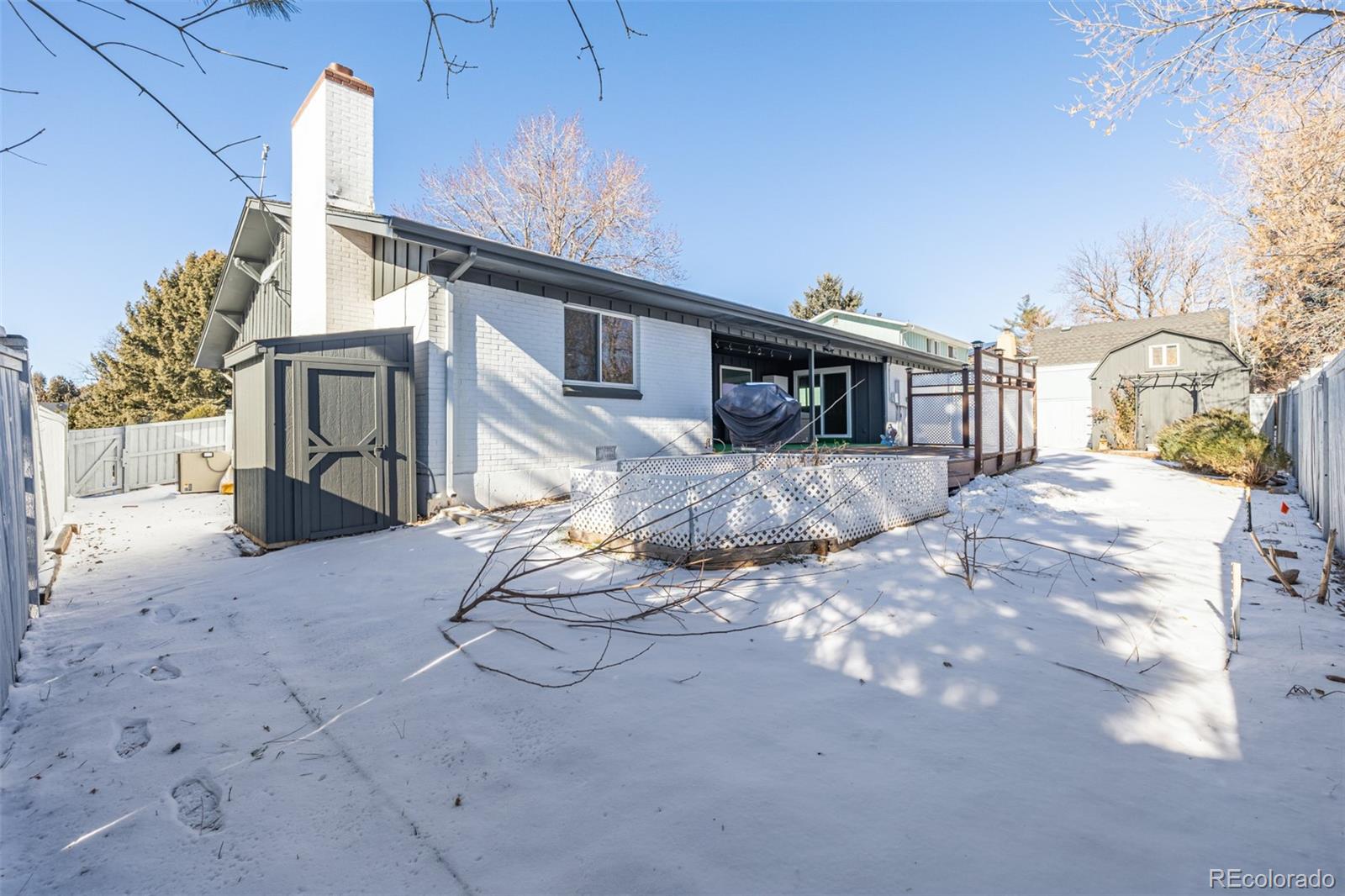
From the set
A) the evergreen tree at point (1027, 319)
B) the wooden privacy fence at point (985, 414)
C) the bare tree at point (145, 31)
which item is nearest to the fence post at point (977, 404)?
the wooden privacy fence at point (985, 414)

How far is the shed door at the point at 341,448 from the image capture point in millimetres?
6320

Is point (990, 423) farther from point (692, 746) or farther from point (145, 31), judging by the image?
point (145, 31)

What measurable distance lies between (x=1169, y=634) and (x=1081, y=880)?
2757mm

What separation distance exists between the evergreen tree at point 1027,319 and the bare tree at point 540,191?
32246 mm

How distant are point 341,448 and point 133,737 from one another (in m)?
4.60

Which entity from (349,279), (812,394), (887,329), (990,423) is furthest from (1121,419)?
(349,279)

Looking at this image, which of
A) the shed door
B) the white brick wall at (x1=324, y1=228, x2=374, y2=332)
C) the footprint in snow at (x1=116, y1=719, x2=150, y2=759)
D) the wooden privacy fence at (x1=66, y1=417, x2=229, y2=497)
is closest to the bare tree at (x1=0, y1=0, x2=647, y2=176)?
the footprint in snow at (x1=116, y1=719, x2=150, y2=759)

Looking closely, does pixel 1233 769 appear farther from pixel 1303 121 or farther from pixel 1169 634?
pixel 1303 121

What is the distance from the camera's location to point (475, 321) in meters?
7.80

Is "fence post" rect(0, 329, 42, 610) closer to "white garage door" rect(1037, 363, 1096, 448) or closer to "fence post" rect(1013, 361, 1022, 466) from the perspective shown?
"fence post" rect(1013, 361, 1022, 466)

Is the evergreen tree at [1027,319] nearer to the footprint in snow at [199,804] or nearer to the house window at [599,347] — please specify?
the house window at [599,347]

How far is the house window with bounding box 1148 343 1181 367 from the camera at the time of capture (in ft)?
67.6

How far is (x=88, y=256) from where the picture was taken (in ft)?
8.05

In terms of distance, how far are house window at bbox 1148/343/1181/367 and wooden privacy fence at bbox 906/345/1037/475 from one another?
35.1 feet
